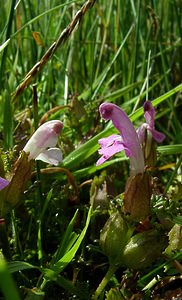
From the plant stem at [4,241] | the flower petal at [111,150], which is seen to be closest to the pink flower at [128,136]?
the flower petal at [111,150]

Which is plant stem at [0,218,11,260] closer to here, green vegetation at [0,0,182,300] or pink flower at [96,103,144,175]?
green vegetation at [0,0,182,300]

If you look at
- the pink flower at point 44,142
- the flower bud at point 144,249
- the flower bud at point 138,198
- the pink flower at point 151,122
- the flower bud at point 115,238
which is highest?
the pink flower at point 44,142

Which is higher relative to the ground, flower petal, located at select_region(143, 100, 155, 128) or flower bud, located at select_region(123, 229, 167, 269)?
flower petal, located at select_region(143, 100, 155, 128)

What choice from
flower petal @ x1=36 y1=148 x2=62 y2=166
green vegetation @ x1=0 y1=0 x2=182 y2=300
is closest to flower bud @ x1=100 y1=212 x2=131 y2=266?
green vegetation @ x1=0 y1=0 x2=182 y2=300

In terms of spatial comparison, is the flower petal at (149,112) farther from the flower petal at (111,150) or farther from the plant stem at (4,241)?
the plant stem at (4,241)

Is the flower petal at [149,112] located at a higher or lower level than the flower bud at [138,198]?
higher

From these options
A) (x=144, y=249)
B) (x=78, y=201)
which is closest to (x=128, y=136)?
(x=144, y=249)

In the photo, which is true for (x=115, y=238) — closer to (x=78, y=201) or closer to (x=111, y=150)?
(x=111, y=150)
